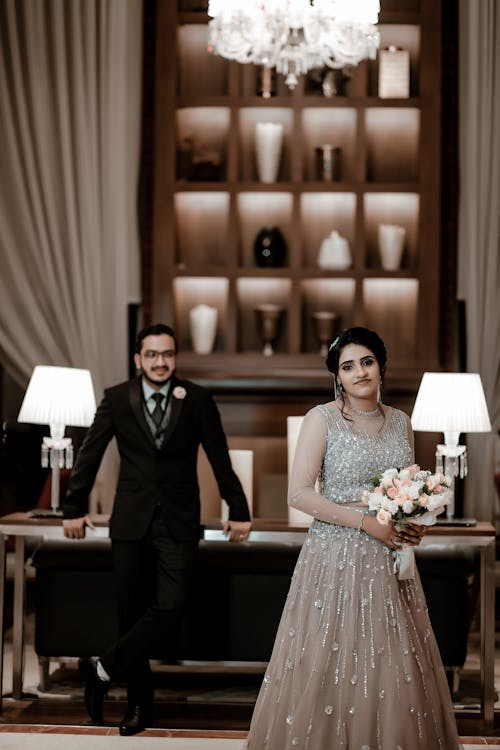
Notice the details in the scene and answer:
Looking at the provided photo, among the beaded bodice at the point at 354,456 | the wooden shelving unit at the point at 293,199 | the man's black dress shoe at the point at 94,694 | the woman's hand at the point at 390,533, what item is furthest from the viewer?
the wooden shelving unit at the point at 293,199

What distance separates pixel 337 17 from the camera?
14.9ft

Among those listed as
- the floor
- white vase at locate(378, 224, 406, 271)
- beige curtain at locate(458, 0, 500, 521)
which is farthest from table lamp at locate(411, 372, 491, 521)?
white vase at locate(378, 224, 406, 271)

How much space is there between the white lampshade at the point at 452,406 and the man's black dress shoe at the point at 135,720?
5.12ft

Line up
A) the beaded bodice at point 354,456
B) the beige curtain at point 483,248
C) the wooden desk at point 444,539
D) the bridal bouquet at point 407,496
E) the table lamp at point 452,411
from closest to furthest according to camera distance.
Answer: the bridal bouquet at point 407,496, the beaded bodice at point 354,456, the wooden desk at point 444,539, the table lamp at point 452,411, the beige curtain at point 483,248

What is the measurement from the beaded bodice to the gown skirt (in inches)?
4.9

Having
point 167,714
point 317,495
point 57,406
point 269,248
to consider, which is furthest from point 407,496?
point 269,248

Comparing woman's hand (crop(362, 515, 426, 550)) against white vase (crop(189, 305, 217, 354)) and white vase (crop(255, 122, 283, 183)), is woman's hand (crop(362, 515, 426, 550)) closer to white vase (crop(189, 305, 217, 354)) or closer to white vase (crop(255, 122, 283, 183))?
white vase (crop(189, 305, 217, 354))

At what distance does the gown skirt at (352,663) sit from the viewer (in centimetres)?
299

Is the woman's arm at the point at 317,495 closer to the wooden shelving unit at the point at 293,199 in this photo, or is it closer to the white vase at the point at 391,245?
the wooden shelving unit at the point at 293,199

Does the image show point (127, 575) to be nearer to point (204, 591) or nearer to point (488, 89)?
point (204, 591)

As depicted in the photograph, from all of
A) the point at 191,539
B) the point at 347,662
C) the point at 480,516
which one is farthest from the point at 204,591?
the point at 480,516

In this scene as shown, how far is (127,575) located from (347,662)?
3.38 ft

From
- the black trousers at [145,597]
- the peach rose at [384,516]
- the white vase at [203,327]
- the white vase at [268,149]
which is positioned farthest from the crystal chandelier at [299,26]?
the peach rose at [384,516]

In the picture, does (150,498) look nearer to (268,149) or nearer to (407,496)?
(407,496)
